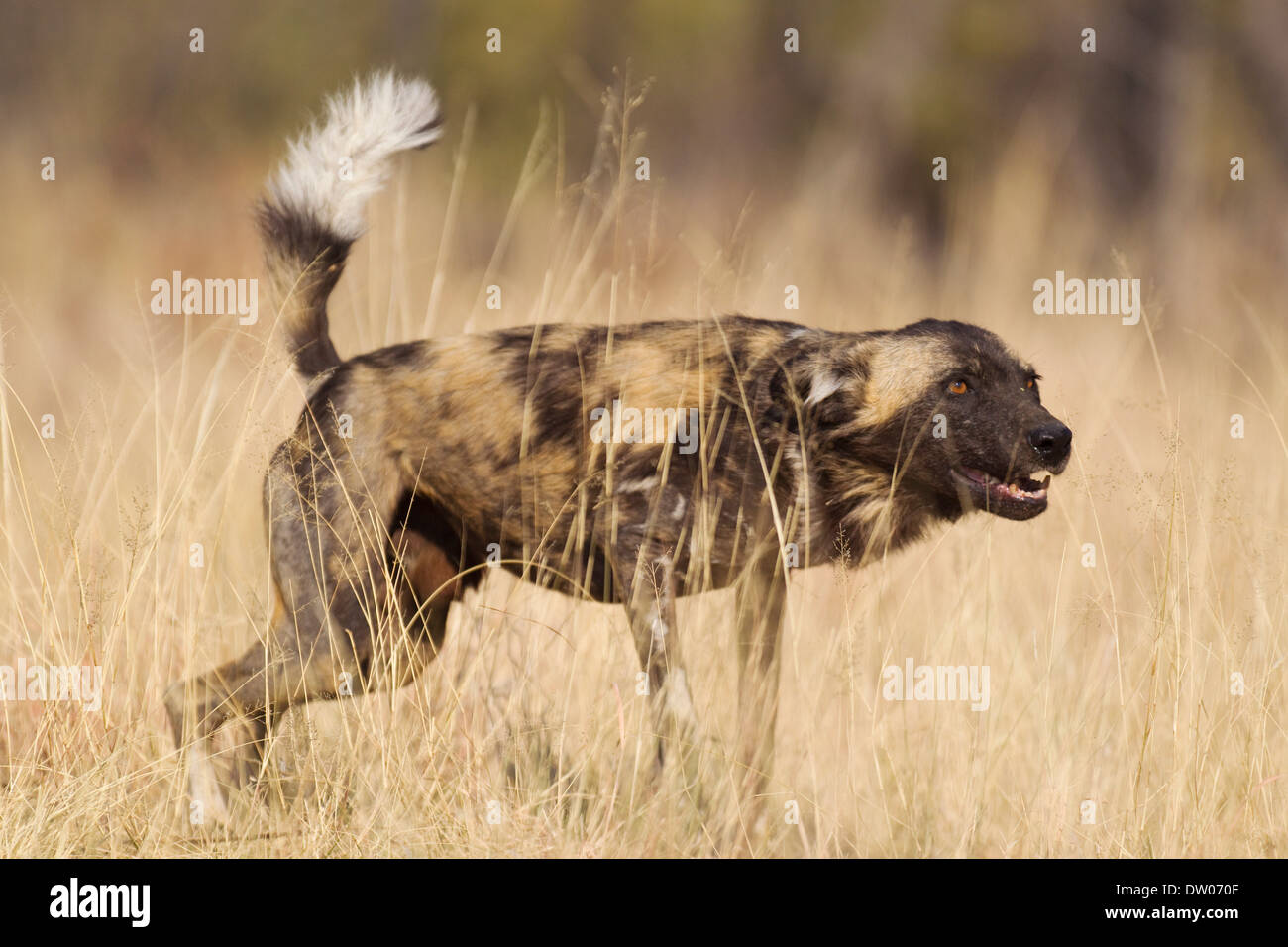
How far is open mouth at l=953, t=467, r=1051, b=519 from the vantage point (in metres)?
4.05

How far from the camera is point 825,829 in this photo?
3852 millimetres

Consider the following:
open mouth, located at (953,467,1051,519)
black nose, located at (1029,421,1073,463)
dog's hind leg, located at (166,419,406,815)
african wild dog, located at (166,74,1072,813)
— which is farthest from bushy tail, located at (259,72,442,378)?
black nose, located at (1029,421,1073,463)

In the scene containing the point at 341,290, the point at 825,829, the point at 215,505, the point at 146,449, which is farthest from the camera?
the point at 341,290

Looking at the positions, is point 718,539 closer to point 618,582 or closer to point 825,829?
point 618,582

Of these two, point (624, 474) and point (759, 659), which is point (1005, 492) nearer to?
point (759, 659)

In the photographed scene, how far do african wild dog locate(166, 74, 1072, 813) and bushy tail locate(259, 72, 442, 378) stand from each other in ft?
0.44

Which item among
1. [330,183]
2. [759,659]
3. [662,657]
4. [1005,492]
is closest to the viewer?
[662,657]

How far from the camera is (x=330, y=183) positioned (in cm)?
446

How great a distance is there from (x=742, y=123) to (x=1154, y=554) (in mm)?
14374

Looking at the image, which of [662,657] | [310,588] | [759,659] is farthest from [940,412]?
[310,588]

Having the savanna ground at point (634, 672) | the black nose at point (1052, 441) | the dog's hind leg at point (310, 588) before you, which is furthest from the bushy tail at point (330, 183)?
the black nose at point (1052, 441)

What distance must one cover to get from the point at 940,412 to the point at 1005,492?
31cm

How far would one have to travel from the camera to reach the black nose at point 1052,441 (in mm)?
3982

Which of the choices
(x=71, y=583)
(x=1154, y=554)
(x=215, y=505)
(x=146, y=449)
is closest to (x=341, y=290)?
(x=146, y=449)
